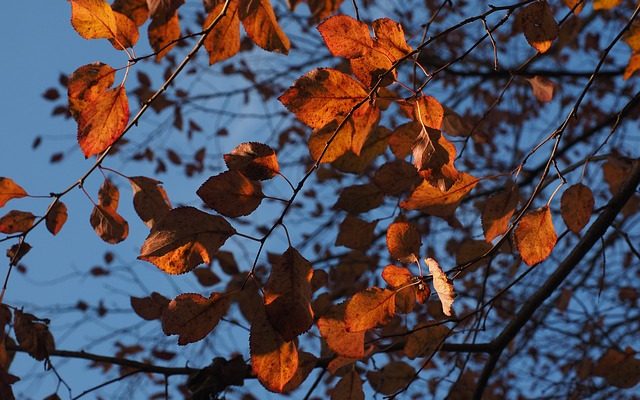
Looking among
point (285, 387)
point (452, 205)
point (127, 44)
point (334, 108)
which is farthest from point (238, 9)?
point (285, 387)

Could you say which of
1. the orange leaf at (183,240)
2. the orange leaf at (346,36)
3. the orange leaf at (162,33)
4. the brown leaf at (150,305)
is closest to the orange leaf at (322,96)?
the orange leaf at (346,36)

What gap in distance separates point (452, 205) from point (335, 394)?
1.37 feet

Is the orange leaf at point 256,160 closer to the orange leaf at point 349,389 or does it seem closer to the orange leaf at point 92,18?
the orange leaf at point 92,18

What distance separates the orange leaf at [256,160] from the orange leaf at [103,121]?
0.69ft

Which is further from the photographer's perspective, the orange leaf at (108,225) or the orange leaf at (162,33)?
the orange leaf at (108,225)

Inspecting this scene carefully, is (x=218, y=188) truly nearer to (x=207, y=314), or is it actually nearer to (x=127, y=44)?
(x=207, y=314)

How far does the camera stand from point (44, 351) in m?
1.33

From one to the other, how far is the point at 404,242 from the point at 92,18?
0.64 metres

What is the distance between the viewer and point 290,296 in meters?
0.92

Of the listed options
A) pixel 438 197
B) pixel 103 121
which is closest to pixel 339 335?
pixel 438 197

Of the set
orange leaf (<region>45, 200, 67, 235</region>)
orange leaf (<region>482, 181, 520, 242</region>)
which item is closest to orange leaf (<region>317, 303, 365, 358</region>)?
orange leaf (<region>482, 181, 520, 242</region>)

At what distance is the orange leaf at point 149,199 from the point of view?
128cm

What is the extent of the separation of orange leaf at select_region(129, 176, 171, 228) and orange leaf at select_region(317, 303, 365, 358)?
396 mm

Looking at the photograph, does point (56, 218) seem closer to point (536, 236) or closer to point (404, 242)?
point (404, 242)
